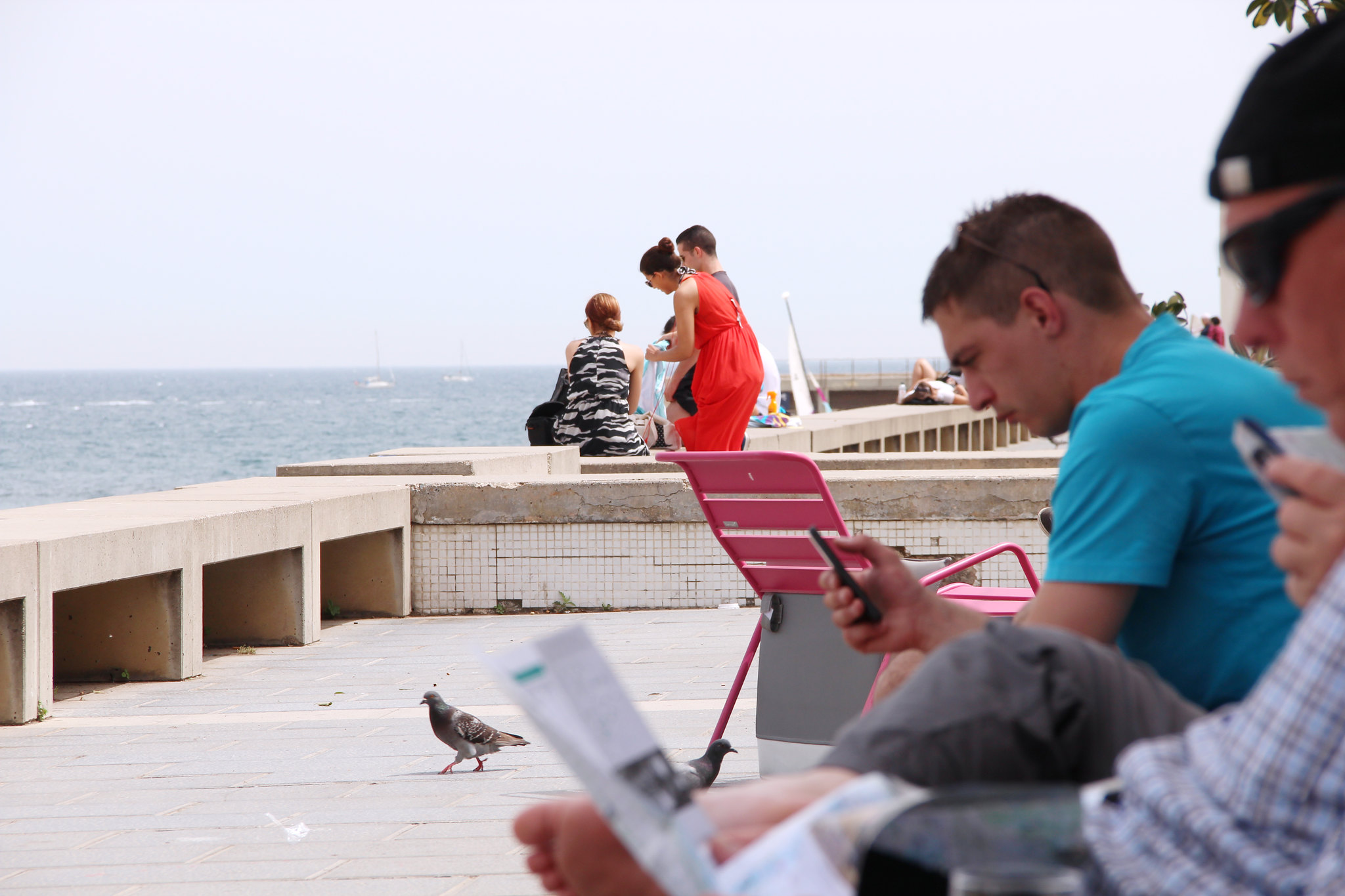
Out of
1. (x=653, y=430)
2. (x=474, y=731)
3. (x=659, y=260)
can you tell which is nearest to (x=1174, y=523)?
(x=474, y=731)

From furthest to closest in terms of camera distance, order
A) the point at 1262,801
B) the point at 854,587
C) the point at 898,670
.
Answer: the point at 898,670 < the point at 854,587 < the point at 1262,801

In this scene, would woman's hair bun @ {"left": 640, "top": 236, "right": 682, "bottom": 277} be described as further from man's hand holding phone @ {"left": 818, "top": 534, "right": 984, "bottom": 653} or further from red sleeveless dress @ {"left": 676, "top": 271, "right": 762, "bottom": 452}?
man's hand holding phone @ {"left": 818, "top": 534, "right": 984, "bottom": 653}

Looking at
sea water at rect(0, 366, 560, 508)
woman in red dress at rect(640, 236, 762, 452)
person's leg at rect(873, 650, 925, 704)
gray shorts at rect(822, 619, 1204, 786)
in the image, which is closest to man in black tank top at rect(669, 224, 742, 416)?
woman in red dress at rect(640, 236, 762, 452)

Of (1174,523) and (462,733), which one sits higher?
(1174,523)

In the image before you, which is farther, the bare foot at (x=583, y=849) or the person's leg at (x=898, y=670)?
the person's leg at (x=898, y=670)

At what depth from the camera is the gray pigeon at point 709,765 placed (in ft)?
13.7

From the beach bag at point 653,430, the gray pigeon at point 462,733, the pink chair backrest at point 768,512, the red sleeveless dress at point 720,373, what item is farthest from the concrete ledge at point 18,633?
the beach bag at point 653,430

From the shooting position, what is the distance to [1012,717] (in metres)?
1.72

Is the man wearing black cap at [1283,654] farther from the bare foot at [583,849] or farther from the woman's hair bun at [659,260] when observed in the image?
the woman's hair bun at [659,260]

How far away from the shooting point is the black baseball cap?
1522mm

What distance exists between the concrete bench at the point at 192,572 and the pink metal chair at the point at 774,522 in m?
2.75

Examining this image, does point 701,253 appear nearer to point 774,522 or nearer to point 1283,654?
point 774,522

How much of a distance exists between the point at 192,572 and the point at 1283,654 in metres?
5.76

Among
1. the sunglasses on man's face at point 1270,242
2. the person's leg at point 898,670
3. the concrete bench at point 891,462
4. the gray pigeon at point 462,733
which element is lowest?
the gray pigeon at point 462,733
